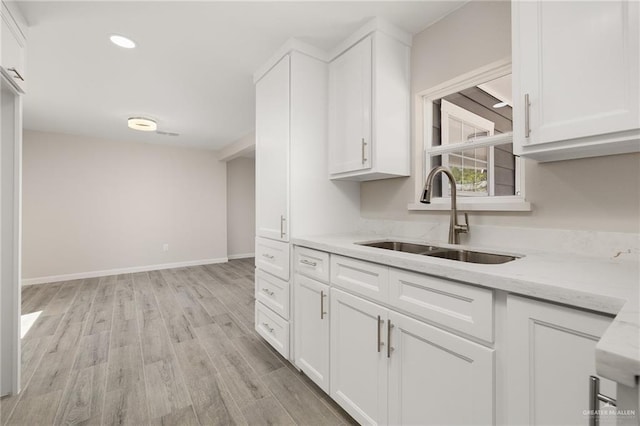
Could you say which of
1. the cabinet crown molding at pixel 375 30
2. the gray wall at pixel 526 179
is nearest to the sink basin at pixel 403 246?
the gray wall at pixel 526 179

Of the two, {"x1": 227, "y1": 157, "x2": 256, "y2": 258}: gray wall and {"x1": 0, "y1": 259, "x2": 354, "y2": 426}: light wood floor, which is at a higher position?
{"x1": 227, "y1": 157, "x2": 256, "y2": 258}: gray wall

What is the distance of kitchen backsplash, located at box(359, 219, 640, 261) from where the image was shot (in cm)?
116

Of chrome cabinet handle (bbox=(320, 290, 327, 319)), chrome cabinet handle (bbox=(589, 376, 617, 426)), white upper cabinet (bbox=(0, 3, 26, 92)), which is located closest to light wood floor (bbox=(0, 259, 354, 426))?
chrome cabinet handle (bbox=(320, 290, 327, 319))

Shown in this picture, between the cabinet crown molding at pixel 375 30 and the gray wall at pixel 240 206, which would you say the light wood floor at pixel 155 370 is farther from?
the gray wall at pixel 240 206

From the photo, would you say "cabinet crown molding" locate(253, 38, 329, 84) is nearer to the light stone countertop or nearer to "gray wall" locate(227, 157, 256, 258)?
the light stone countertop

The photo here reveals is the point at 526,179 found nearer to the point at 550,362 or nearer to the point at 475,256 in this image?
the point at 475,256

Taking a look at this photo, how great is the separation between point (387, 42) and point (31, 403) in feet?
10.5

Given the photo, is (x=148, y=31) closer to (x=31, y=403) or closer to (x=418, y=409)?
(x=31, y=403)

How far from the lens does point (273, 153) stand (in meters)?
2.22

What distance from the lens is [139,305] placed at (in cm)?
339

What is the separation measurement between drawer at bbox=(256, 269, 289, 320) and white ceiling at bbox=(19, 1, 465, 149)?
183 centimetres

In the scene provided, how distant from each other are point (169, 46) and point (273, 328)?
7.76 ft

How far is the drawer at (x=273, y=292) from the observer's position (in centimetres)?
204

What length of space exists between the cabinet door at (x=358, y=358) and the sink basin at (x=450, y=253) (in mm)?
467
